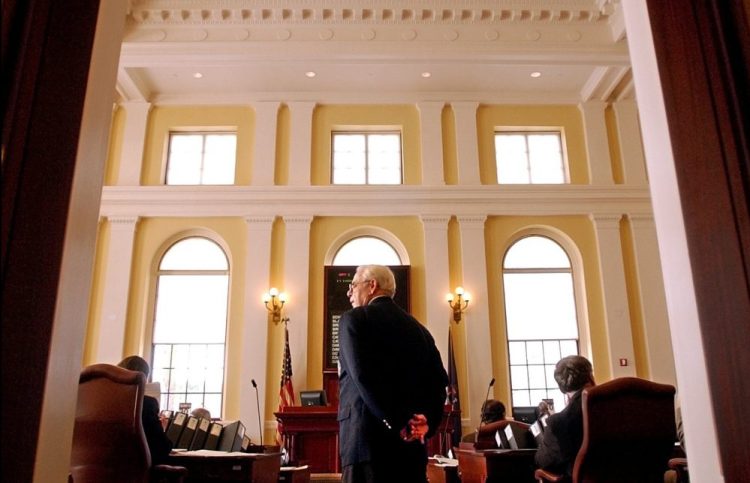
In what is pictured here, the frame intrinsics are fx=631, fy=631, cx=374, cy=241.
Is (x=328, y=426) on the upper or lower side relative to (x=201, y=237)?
lower

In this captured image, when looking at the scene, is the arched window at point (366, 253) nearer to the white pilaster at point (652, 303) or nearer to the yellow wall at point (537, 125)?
the yellow wall at point (537, 125)

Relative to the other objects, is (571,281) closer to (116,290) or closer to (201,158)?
(201,158)

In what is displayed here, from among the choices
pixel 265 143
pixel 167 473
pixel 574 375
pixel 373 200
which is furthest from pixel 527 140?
pixel 167 473

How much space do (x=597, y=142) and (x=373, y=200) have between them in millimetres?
3848

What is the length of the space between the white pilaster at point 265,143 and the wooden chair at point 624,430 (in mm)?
7882

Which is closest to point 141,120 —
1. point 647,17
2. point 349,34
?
point 349,34

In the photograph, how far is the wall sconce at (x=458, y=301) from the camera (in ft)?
30.7

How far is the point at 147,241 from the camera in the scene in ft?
32.0

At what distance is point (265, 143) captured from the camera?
33.5ft

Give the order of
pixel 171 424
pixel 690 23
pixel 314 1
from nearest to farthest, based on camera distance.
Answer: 1. pixel 690 23
2. pixel 171 424
3. pixel 314 1

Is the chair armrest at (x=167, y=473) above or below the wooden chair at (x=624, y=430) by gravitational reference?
below

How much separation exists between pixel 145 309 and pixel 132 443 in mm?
7012

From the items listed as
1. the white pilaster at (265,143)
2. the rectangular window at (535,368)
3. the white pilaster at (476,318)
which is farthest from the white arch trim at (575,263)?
the white pilaster at (265,143)

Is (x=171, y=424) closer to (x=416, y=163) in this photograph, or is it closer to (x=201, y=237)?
(x=201, y=237)
